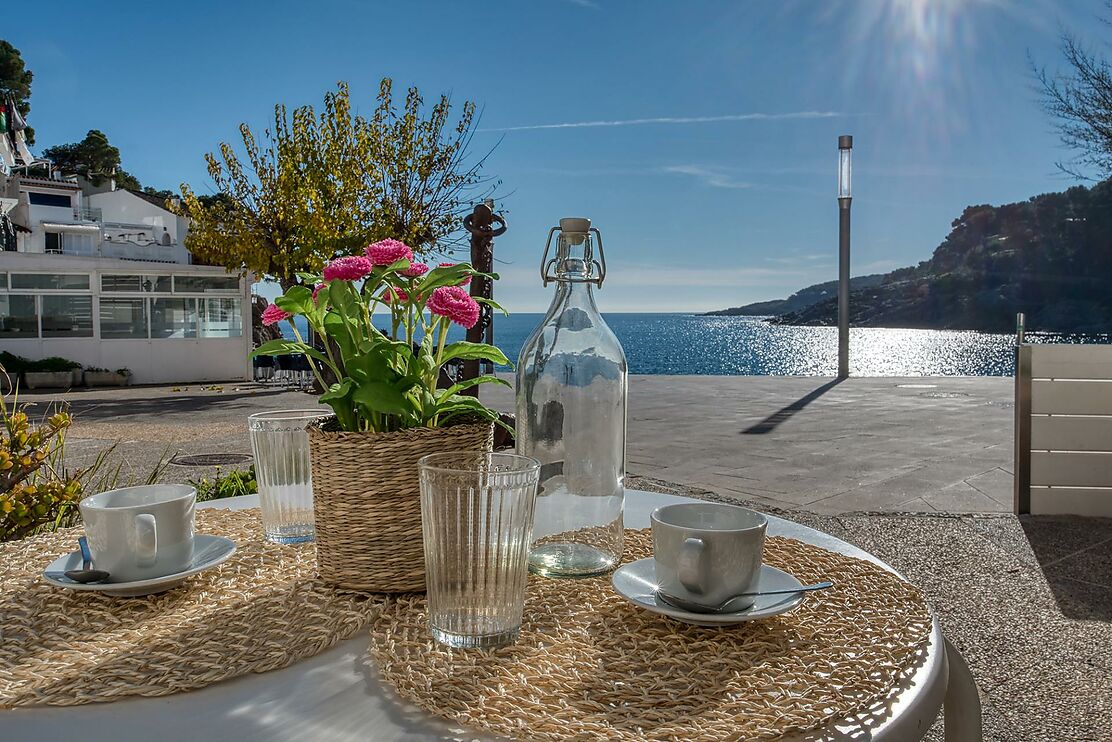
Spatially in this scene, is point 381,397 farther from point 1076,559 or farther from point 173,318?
point 173,318

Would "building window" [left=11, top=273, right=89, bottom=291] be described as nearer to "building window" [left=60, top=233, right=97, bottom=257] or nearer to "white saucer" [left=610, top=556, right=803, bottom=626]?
"building window" [left=60, top=233, right=97, bottom=257]

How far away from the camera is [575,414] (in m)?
0.84

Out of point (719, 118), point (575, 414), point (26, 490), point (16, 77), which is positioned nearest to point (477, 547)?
point (575, 414)

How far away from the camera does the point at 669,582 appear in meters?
0.69

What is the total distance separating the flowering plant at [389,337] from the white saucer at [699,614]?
21cm

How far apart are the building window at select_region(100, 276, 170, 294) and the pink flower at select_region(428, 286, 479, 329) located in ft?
46.9

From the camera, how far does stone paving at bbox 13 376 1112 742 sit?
221 cm

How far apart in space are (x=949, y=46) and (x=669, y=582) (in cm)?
1794

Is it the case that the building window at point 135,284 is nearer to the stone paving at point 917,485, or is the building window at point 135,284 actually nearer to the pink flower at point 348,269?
the stone paving at point 917,485

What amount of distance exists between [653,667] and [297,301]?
48cm

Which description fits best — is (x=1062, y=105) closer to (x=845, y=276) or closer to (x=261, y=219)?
(x=845, y=276)

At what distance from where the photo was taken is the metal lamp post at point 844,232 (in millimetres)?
9336

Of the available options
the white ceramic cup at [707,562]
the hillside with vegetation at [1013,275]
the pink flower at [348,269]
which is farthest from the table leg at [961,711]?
the hillside with vegetation at [1013,275]

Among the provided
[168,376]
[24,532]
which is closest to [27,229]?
[168,376]
